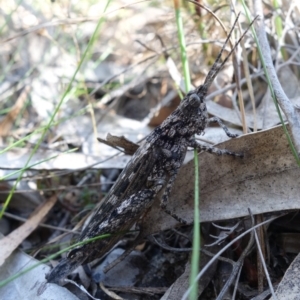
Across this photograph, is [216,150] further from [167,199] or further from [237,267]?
[237,267]

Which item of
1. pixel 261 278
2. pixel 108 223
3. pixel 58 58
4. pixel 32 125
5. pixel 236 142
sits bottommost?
pixel 261 278

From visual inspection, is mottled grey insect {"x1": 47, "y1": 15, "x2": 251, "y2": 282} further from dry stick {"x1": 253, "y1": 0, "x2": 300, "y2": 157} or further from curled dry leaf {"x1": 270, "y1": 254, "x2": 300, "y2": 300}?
curled dry leaf {"x1": 270, "y1": 254, "x2": 300, "y2": 300}

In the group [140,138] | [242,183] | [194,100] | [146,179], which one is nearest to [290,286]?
[242,183]

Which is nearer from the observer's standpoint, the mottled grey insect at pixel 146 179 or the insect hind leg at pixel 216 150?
the insect hind leg at pixel 216 150

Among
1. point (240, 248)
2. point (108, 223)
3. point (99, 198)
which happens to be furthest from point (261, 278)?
point (99, 198)

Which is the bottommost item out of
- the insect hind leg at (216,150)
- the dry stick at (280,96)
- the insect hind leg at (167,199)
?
the insect hind leg at (167,199)

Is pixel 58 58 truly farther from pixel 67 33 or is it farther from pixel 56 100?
pixel 56 100

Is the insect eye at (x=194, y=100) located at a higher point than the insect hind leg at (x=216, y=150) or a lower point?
higher

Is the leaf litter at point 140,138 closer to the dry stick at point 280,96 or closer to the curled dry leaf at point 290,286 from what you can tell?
the curled dry leaf at point 290,286

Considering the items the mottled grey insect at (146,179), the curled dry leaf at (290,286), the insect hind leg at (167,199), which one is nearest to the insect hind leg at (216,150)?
the mottled grey insect at (146,179)
